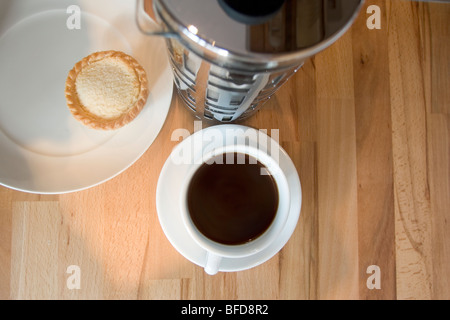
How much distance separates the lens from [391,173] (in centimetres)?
64

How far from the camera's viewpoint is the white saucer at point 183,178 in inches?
22.0

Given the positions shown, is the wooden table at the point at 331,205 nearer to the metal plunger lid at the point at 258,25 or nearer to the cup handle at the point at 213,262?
the cup handle at the point at 213,262

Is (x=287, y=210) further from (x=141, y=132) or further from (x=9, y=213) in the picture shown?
(x=9, y=213)

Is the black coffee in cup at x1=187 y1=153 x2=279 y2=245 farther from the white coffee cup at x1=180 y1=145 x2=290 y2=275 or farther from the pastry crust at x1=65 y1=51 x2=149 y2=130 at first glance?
the pastry crust at x1=65 y1=51 x2=149 y2=130

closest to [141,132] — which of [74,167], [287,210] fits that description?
[74,167]

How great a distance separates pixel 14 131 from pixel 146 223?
0.23 m

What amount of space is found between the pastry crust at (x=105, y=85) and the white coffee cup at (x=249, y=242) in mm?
153

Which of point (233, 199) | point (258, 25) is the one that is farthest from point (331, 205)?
point (258, 25)

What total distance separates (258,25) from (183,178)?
28 cm

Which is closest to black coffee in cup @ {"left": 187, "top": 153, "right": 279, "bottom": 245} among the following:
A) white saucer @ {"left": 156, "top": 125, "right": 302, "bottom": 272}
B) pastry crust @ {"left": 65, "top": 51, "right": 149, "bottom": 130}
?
white saucer @ {"left": 156, "top": 125, "right": 302, "bottom": 272}

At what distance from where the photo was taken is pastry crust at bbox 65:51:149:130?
57 centimetres

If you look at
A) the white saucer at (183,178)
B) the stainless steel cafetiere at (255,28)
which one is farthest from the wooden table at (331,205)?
the stainless steel cafetiere at (255,28)

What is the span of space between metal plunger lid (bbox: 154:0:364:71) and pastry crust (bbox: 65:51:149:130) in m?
0.22

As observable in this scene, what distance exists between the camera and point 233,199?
0.58m
